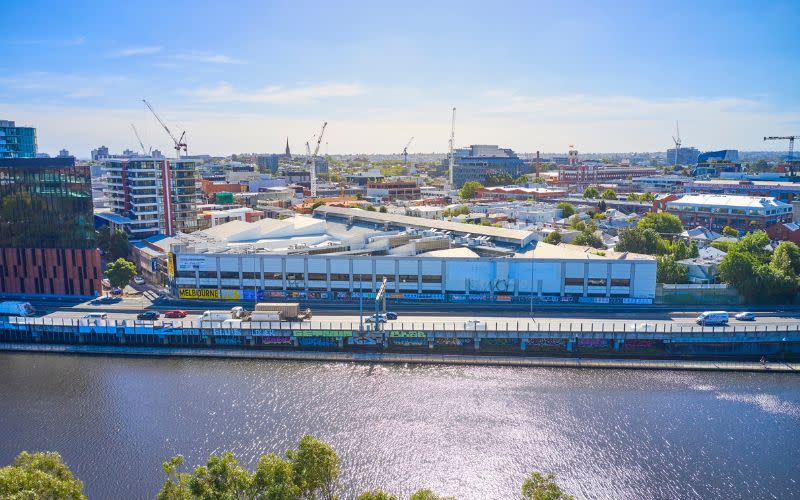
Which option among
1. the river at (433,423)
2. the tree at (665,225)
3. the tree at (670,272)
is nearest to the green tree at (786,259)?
the tree at (670,272)

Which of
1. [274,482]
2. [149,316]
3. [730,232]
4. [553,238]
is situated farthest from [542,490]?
[730,232]

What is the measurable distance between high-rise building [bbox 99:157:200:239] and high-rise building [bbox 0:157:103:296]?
41.0ft

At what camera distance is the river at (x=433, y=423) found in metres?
23.2

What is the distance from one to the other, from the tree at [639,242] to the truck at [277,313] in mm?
28949

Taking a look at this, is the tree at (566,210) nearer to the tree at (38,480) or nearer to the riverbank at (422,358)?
the riverbank at (422,358)

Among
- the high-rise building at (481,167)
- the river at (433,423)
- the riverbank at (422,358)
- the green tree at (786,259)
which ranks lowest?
the river at (433,423)

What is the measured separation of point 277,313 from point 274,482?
70.8 feet

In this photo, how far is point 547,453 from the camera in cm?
2472

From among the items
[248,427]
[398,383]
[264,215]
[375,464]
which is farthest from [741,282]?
[264,215]

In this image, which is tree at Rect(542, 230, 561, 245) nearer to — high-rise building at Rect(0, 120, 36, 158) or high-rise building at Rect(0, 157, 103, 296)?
high-rise building at Rect(0, 157, 103, 296)

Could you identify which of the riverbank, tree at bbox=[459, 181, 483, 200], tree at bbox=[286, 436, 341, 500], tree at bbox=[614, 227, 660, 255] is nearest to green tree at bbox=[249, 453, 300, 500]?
tree at bbox=[286, 436, 341, 500]

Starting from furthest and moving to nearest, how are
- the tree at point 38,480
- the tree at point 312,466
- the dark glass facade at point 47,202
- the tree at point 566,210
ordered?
the tree at point 566,210
the dark glass facade at point 47,202
the tree at point 312,466
the tree at point 38,480

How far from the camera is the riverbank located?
110ft

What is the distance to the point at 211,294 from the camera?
4425 cm
